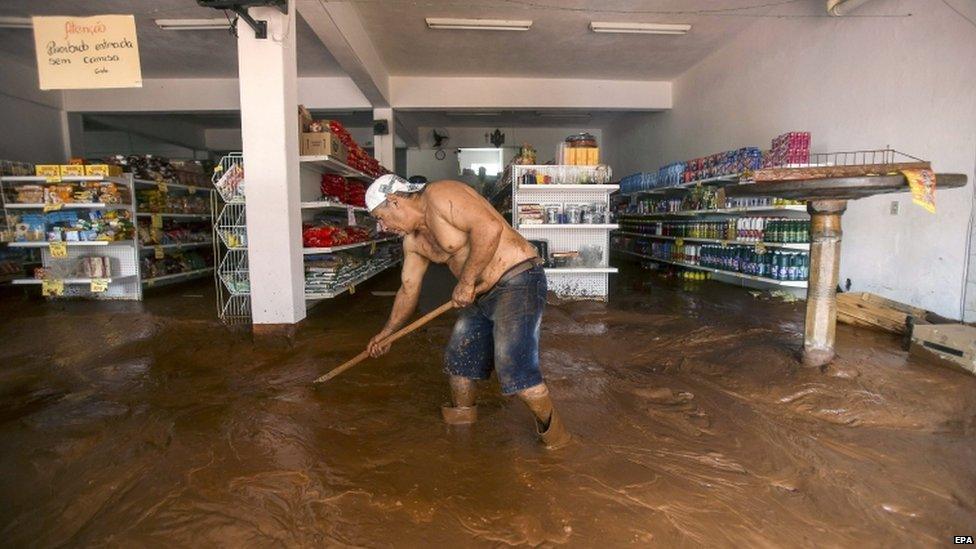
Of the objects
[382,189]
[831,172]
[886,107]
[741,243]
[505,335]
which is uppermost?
[886,107]

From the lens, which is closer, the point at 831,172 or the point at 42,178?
the point at 831,172

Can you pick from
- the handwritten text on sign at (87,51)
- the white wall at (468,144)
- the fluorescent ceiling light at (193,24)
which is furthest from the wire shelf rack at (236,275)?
the white wall at (468,144)

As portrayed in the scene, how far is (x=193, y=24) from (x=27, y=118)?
14.9 ft

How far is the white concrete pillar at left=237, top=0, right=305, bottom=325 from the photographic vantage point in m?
4.59

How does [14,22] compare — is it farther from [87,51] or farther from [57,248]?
[87,51]

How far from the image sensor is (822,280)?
358 centimetres

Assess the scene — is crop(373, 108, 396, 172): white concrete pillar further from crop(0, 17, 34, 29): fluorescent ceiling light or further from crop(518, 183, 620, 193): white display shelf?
crop(0, 17, 34, 29): fluorescent ceiling light

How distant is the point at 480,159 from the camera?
16359 millimetres

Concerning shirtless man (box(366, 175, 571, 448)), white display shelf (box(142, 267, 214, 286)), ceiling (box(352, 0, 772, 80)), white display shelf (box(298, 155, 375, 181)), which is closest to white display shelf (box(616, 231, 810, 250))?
ceiling (box(352, 0, 772, 80))

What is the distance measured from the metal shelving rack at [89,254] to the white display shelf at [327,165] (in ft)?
9.30

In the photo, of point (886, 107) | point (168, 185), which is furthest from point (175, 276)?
point (886, 107)

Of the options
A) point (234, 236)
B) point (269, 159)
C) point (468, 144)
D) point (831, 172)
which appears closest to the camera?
point (831, 172)

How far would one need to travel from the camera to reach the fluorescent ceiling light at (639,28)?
7.64 meters

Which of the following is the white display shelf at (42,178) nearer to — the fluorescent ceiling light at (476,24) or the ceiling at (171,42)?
the ceiling at (171,42)
